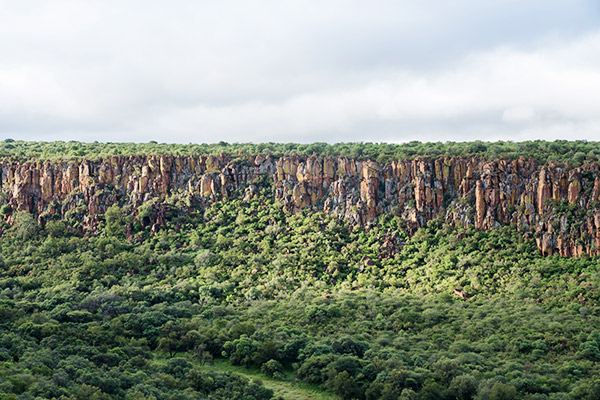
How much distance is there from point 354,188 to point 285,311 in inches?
1092

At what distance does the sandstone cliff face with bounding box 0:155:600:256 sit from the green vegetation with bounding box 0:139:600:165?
4557mm

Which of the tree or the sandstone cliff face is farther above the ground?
the sandstone cliff face

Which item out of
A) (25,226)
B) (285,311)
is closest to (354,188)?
(285,311)

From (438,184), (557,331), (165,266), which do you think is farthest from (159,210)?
(557,331)

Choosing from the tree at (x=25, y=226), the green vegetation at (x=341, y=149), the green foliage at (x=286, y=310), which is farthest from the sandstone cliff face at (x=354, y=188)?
the green vegetation at (x=341, y=149)

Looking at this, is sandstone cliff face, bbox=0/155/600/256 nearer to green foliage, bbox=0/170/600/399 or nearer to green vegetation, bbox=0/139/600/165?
green foliage, bbox=0/170/600/399

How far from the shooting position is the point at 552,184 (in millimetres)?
98812

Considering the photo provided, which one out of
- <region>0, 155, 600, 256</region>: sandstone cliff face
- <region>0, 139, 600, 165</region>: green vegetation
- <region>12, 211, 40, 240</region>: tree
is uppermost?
<region>0, 139, 600, 165</region>: green vegetation

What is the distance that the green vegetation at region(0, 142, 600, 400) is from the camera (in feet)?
227

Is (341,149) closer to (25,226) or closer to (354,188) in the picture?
(354,188)

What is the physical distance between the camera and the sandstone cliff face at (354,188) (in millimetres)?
97938

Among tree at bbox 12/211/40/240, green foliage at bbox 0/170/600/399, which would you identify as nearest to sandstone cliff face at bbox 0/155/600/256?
tree at bbox 12/211/40/240

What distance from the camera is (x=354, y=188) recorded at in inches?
4483

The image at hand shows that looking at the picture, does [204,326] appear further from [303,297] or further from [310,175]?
[310,175]
